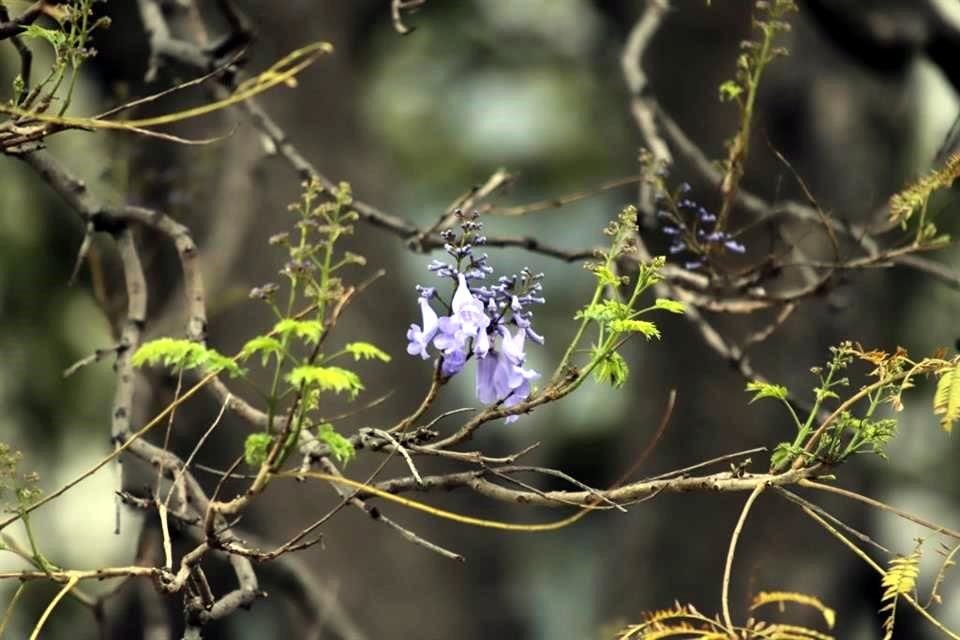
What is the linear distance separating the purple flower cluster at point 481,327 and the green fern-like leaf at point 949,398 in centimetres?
33

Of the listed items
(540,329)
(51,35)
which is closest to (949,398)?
(51,35)

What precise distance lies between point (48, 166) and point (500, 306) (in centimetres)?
75

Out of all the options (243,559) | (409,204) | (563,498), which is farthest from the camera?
(409,204)

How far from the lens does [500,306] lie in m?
1.35

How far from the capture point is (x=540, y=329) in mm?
5352

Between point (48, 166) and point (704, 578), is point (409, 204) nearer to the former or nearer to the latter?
point (704, 578)

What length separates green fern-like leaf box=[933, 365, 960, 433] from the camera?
126cm

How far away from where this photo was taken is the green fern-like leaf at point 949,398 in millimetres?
1256

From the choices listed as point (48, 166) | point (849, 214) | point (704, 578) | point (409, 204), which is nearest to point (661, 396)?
point (704, 578)

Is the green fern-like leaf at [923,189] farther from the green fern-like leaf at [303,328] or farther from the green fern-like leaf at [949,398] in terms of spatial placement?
the green fern-like leaf at [303,328]

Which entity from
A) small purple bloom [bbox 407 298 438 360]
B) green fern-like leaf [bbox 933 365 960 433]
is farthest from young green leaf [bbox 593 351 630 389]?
green fern-like leaf [bbox 933 365 960 433]

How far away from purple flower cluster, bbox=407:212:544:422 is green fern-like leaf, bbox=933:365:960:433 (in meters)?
0.33

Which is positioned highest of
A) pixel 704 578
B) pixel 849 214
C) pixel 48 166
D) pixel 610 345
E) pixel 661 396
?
pixel 48 166

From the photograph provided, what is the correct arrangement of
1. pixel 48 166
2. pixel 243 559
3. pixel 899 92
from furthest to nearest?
pixel 899 92
pixel 48 166
pixel 243 559
